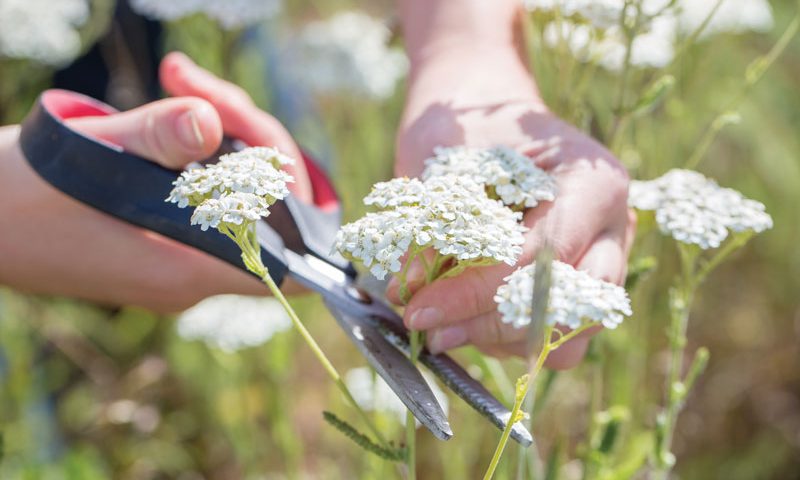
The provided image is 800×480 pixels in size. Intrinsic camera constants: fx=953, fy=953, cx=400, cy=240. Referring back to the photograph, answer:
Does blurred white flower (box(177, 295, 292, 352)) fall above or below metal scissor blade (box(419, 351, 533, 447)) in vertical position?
below

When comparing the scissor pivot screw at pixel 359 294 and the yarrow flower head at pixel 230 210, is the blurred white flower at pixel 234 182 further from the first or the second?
the scissor pivot screw at pixel 359 294

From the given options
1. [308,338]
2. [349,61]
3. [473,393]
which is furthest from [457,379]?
[349,61]

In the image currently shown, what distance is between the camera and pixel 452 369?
0.70 m

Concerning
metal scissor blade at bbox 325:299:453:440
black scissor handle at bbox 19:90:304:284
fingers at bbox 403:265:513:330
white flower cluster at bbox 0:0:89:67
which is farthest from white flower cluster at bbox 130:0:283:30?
fingers at bbox 403:265:513:330

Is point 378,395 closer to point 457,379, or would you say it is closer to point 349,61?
point 457,379

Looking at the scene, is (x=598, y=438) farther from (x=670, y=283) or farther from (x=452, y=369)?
(x=670, y=283)

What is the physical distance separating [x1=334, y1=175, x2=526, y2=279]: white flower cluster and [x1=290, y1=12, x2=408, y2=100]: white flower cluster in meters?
0.89

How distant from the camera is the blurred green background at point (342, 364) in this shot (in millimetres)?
1294

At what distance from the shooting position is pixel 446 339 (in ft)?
2.30

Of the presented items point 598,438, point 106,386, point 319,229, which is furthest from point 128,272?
point 106,386

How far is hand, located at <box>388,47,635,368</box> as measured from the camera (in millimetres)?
682

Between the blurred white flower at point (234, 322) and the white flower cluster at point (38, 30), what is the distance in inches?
16.8

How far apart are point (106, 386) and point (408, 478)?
3.48 feet

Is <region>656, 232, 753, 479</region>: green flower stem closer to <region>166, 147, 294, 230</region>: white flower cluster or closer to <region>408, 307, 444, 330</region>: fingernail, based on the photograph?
<region>408, 307, 444, 330</region>: fingernail
